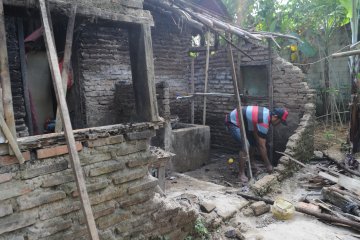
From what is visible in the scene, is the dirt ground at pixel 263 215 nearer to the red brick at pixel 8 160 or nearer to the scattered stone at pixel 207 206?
the scattered stone at pixel 207 206

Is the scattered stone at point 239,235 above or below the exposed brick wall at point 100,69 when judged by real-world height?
below

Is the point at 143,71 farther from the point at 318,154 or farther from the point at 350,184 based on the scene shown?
the point at 318,154

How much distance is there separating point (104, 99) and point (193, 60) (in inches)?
125

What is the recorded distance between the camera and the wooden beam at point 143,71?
302 cm

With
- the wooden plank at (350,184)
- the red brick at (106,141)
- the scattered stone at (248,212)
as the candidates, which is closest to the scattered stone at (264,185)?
the scattered stone at (248,212)

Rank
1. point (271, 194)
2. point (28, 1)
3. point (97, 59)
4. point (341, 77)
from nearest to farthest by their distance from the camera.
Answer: point (28, 1) < point (271, 194) < point (97, 59) < point (341, 77)

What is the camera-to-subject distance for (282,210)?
427 cm

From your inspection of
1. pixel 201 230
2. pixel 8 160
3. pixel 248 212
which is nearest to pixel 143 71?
pixel 8 160

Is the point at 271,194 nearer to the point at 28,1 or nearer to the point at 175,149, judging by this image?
the point at 175,149

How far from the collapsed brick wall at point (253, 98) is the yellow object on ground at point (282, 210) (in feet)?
9.40

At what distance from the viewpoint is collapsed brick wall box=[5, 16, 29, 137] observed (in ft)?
13.2

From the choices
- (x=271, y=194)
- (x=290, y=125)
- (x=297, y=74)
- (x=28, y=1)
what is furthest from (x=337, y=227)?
(x=28, y=1)

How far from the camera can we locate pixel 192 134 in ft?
24.1

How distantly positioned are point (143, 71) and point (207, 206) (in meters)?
2.07
